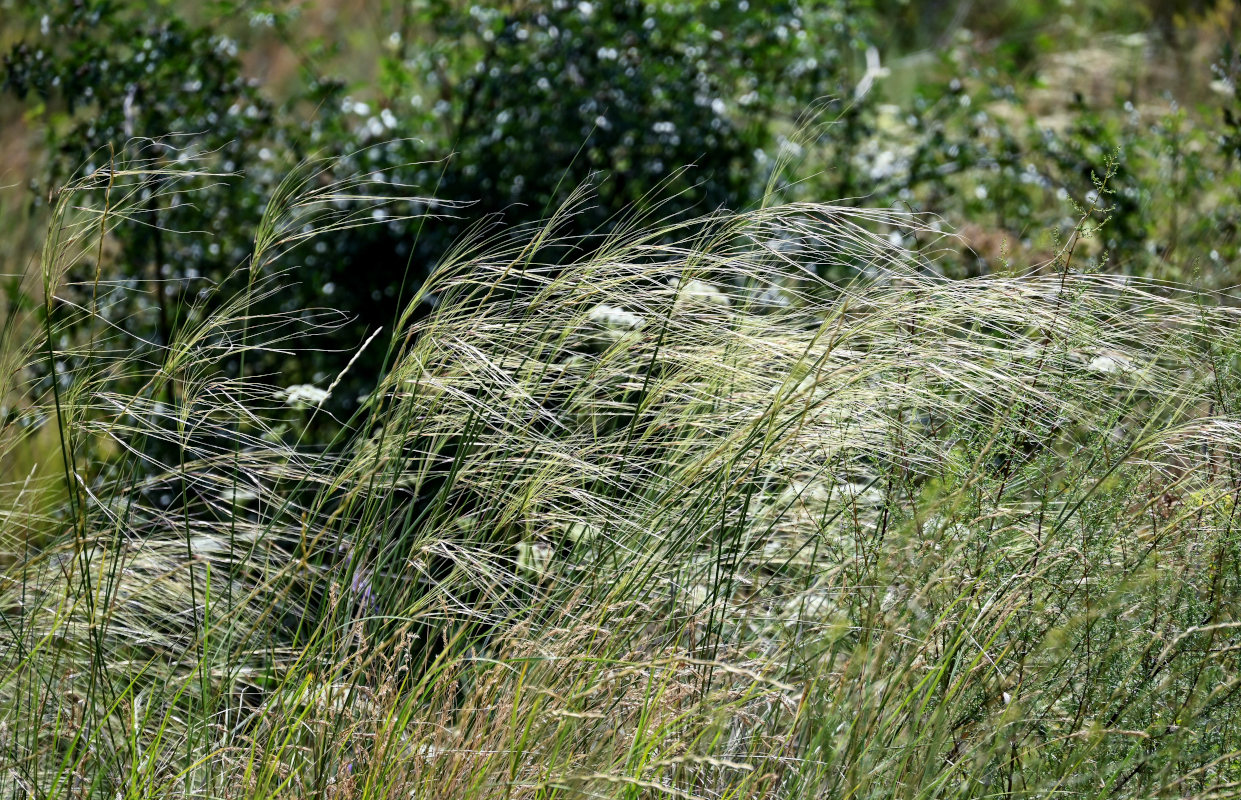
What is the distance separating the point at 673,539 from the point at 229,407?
0.71m

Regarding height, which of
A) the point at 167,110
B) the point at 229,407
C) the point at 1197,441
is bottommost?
the point at 1197,441

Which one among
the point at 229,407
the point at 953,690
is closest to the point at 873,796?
the point at 953,690

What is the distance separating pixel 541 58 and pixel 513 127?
286 mm

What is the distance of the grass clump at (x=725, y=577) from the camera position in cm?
154

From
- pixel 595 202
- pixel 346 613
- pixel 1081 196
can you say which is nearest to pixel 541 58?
pixel 595 202

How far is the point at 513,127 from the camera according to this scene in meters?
3.62

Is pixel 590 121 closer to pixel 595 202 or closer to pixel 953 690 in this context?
pixel 595 202

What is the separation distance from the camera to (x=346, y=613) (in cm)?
175

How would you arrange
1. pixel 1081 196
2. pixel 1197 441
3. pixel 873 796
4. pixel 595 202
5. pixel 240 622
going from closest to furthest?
1. pixel 873 796
2. pixel 1197 441
3. pixel 240 622
4. pixel 595 202
5. pixel 1081 196

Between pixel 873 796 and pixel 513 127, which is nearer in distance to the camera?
pixel 873 796

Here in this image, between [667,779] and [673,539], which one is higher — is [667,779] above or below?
below

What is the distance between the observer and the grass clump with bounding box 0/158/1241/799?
1539 mm

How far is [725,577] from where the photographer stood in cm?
166

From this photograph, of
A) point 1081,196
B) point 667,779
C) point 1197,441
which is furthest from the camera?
point 1081,196
